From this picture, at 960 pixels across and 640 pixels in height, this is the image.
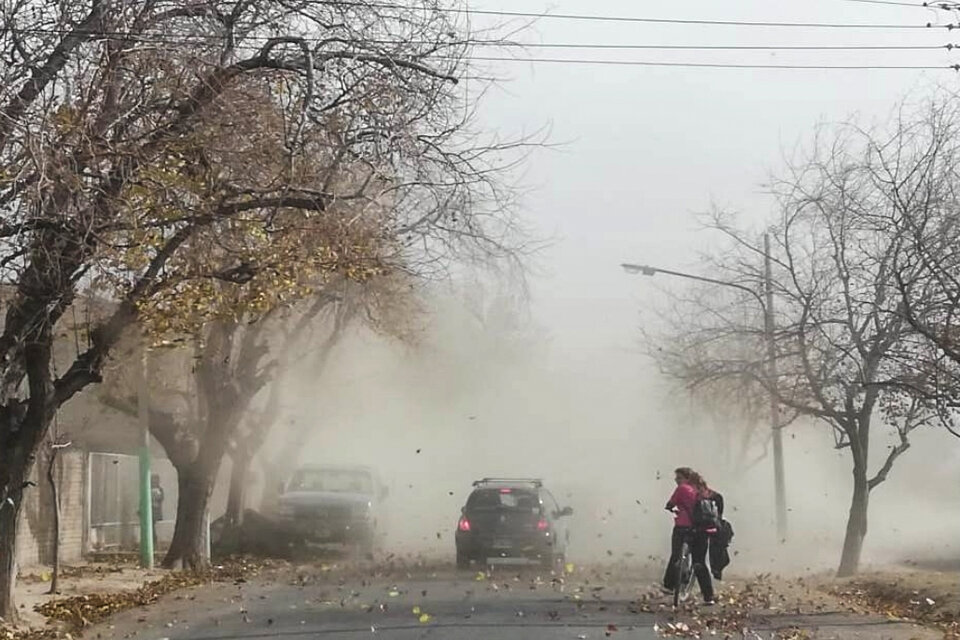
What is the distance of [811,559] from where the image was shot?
2847 cm

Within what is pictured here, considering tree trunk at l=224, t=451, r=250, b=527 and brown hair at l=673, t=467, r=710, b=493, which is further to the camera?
tree trunk at l=224, t=451, r=250, b=527

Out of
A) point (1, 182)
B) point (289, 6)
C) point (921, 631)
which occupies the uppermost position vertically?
point (289, 6)

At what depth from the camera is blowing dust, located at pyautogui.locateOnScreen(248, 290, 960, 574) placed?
3378cm

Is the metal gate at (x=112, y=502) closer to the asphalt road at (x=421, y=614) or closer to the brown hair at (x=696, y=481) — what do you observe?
the asphalt road at (x=421, y=614)

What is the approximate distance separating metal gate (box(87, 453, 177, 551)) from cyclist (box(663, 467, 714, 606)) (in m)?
14.3

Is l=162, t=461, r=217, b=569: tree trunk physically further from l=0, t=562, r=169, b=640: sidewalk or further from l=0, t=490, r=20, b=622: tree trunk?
l=0, t=490, r=20, b=622: tree trunk

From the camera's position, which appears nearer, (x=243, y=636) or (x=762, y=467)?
(x=243, y=636)

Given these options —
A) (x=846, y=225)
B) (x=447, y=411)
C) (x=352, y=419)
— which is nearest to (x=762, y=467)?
(x=447, y=411)

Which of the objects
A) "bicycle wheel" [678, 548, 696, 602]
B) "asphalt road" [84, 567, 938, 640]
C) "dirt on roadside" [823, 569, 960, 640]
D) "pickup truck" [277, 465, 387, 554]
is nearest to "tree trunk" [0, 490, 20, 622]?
"asphalt road" [84, 567, 938, 640]

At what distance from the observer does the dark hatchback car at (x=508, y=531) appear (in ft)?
76.9

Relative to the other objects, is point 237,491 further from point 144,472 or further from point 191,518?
point 144,472


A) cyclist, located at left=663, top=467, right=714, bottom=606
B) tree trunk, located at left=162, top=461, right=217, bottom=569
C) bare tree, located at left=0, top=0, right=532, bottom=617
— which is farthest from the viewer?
tree trunk, located at left=162, top=461, right=217, bottom=569

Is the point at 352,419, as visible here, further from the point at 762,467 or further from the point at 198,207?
the point at 198,207

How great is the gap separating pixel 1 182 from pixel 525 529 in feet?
46.9
